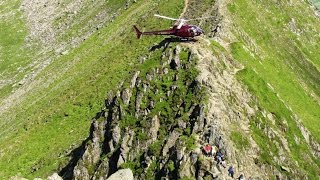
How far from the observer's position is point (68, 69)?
90188 mm

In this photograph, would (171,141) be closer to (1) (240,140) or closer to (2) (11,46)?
(1) (240,140)

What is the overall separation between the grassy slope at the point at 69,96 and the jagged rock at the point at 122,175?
14793 mm

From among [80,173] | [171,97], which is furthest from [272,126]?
[80,173]

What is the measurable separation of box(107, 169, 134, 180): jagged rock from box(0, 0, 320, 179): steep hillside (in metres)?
0.68

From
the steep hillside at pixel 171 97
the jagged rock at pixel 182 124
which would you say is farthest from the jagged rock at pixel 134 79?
the jagged rock at pixel 182 124

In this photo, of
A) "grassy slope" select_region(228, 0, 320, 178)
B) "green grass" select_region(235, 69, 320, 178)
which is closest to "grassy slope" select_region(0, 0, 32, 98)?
"grassy slope" select_region(228, 0, 320, 178)

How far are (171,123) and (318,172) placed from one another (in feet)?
52.9

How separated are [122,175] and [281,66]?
113 feet

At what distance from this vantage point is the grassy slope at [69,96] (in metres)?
65.4

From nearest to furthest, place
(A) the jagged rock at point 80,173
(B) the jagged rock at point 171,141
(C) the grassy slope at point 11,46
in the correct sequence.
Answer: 1. (B) the jagged rock at point 171,141
2. (A) the jagged rock at point 80,173
3. (C) the grassy slope at point 11,46

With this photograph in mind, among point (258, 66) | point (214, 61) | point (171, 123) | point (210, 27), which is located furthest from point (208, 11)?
point (171, 123)

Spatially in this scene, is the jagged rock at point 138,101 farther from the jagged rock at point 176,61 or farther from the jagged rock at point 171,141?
the jagged rock at point 171,141

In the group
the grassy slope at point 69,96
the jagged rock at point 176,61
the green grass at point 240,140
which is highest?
the jagged rock at point 176,61

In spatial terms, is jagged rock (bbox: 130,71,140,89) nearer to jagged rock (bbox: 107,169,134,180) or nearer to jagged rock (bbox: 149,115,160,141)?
jagged rock (bbox: 149,115,160,141)
